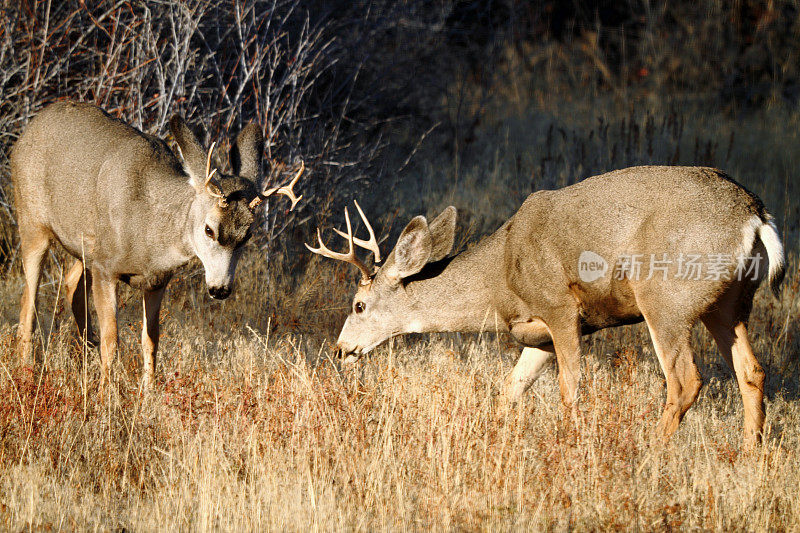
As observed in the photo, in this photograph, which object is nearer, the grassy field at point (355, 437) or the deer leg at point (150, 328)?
the grassy field at point (355, 437)

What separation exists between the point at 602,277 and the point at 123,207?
3.28 metres

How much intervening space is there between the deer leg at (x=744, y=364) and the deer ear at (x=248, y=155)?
3.21 metres

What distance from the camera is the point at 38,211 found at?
7.69 m

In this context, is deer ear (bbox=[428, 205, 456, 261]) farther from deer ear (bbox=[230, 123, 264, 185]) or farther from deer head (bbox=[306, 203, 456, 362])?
deer ear (bbox=[230, 123, 264, 185])

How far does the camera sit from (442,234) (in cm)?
716

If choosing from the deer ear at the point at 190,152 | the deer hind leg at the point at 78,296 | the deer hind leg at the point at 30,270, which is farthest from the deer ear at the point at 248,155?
the deer hind leg at the point at 30,270

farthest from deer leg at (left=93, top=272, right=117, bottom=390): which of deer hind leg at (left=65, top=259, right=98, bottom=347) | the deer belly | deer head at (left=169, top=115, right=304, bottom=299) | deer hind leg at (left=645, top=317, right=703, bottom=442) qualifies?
deer hind leg at (left=645, top=317, right=703, bottom=442)

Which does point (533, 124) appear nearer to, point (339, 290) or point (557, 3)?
point (557, 3)

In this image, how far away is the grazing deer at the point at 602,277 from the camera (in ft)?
19.2

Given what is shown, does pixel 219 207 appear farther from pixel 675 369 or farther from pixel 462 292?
pixel 675 369

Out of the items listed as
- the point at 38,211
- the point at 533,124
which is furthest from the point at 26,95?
the point at 533,124

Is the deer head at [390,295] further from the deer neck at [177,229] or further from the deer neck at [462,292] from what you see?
the deer neck at [177,229]

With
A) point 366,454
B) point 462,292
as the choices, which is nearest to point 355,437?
point 366,454

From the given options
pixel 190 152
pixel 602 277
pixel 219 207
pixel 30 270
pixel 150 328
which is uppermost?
pixel 190 152
